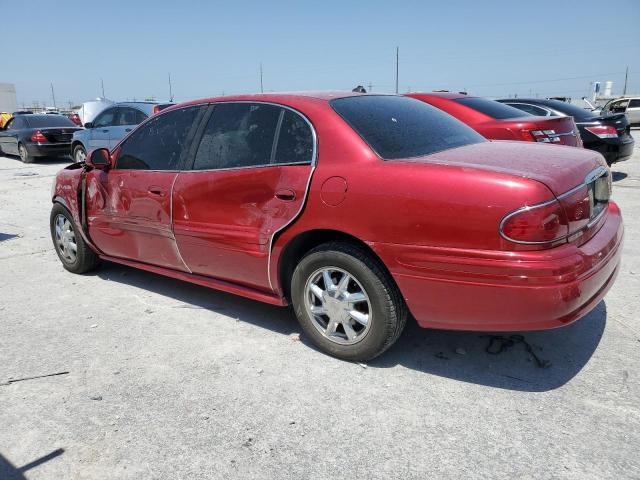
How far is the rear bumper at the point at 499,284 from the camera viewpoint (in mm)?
2471

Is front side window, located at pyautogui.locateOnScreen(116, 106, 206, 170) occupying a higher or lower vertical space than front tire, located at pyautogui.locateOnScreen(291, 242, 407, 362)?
higher

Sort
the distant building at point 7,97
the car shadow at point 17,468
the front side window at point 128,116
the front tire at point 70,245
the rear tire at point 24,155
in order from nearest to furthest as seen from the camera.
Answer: the car shadow at point 17,468, the front tire at point 70,245, the front side window at point 128,116, the rear tire at point 24,155, the distant building at point 7,97

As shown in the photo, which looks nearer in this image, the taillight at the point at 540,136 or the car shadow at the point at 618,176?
the taillight at the point at 540,136

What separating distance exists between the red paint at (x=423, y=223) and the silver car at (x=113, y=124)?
8.20m

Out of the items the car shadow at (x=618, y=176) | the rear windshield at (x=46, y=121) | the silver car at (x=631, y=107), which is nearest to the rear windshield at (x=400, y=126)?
the car shadow at (x=618, y=176)

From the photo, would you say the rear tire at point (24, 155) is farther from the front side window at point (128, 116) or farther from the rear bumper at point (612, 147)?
the rear bumper at point (612, 147)

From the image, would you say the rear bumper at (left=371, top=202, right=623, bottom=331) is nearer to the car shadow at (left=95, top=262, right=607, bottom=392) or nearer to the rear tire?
the car shadow at (left=95, top=262, right=607, bottom=392)

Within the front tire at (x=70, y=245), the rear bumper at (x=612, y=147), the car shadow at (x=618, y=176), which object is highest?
the rear bumper at (x=612, y=147)

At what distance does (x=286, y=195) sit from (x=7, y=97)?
159ft

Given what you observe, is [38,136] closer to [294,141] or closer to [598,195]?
[294,141]

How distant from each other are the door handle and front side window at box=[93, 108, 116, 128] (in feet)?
33.7

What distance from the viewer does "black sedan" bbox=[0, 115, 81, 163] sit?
14.9 m

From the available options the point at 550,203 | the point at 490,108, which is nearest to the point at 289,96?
the point at 550,203

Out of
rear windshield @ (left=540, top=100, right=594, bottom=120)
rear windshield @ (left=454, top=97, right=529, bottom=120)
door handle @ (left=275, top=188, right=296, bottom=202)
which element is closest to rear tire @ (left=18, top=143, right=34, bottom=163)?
rear windshield @ (left=454, top=97, right=529, bottom=120)
